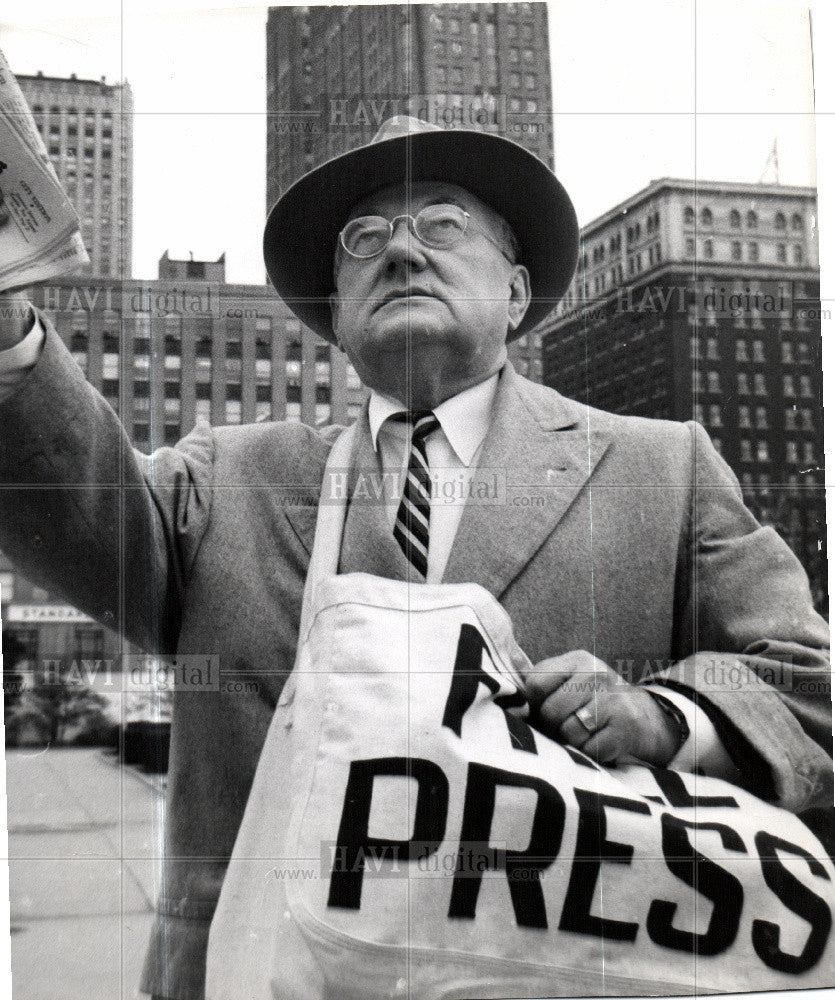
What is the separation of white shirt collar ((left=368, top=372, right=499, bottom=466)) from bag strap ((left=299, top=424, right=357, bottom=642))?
10 cm

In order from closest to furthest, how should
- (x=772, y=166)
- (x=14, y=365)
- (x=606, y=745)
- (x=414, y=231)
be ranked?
1. (x=14, y=365)
2. (x=606, y=745)
3. (x=414, y=231)
4. (x=772, y=166)

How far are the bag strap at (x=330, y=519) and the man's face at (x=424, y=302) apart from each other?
0.26m

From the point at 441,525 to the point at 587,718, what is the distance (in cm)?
82

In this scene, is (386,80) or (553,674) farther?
(386,80)

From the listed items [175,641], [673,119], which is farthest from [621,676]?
[673,119]

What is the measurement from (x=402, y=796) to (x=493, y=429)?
129cm

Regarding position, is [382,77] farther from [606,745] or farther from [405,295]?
[606,745]

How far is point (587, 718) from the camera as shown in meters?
4.14

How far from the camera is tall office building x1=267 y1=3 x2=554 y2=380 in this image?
431 cm

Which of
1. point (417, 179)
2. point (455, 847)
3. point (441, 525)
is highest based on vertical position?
point (417, 179)

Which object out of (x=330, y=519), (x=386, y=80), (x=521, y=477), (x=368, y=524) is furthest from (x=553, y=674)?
(x=386, y=80)

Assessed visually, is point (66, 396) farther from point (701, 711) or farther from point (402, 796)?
point (701, 711)

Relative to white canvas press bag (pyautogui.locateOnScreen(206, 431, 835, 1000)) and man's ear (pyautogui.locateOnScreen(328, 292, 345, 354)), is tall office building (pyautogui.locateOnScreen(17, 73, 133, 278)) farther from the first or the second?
white canvas press bag (pyautogui.locateOnScreen(206, 431, 835, 1000))

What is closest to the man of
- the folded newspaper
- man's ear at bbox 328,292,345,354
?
man's ear at bbox 328,292,345,354
